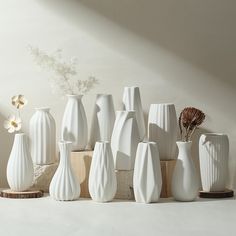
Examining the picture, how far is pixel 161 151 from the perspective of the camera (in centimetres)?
225

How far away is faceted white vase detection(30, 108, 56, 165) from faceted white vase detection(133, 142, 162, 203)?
0.37m

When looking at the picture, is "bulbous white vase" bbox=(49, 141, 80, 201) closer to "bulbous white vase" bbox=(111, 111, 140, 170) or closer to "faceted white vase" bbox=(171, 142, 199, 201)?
"bulbous white vase" bbox=(111, 111, 140, 170)

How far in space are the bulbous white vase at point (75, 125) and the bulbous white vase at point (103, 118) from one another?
0.04m

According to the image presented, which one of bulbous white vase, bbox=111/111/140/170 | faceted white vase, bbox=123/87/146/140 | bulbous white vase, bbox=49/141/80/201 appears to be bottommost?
bulbous white vase, bbox=49/141/80/201

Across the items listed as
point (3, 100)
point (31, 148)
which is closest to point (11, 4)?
point (3, 100)

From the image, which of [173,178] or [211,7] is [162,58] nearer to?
[211,7]

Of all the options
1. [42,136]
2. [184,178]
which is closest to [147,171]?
[184,178]

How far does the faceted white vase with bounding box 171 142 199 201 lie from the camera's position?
7.00ft

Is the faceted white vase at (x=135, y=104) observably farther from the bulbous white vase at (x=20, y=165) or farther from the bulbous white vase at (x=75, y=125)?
the bulbous white vase at (x=20, y=165)

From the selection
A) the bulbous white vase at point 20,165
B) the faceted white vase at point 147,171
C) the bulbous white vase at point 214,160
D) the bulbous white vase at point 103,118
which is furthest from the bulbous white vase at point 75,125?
the bulbous white vase at point 214,160

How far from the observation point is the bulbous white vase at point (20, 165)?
2.21 metres

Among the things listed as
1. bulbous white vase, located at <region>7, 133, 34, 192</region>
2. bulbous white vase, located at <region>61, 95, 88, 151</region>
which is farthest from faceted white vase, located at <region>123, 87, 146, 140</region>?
bulbous white vase, located at <region>7, 133, 34, 192</region>

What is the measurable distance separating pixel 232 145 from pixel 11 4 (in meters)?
0.97

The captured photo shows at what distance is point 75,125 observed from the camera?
2.26 metres
